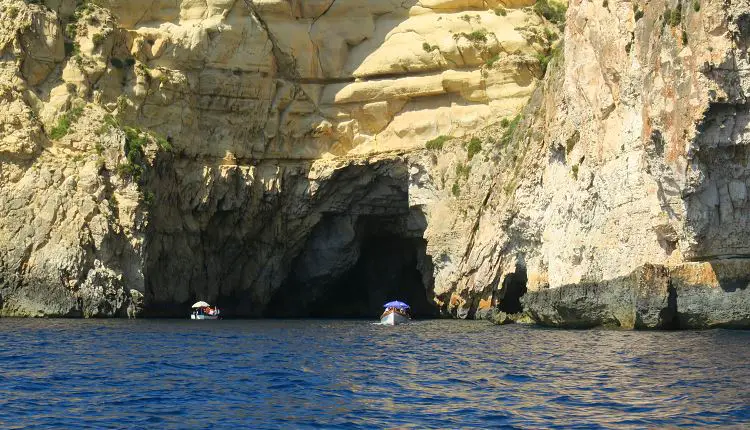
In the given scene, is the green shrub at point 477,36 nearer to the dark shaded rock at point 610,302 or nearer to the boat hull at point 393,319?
the boat hull at point 393,319

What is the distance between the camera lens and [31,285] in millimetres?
59562

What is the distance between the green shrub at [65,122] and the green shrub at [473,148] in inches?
924

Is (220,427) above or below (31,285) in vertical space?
below

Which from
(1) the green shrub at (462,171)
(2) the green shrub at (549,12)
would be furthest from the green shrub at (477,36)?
(1) the green shrub at (462,171)

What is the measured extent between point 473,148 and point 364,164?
831 centimetres

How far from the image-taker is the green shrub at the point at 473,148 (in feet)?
220

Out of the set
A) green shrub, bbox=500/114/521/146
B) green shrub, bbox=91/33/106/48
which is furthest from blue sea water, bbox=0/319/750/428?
green shrub, bbox=91/33/106/48

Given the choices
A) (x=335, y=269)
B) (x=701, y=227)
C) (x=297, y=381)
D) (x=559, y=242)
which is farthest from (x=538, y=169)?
(x=297, y=381)

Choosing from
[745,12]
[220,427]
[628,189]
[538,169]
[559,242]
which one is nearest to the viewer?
[220,427]

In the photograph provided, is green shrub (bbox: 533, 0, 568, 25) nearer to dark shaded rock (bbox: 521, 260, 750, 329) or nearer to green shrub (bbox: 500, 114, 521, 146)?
green shrub (bbox: 500, 114, 521, 146)

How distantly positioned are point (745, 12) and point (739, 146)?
4956mm

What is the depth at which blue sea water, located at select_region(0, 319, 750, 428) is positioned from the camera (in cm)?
2227

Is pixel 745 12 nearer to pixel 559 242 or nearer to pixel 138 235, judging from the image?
pixel 559 242

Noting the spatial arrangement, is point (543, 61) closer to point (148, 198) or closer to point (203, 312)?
→ point (148, 198)
